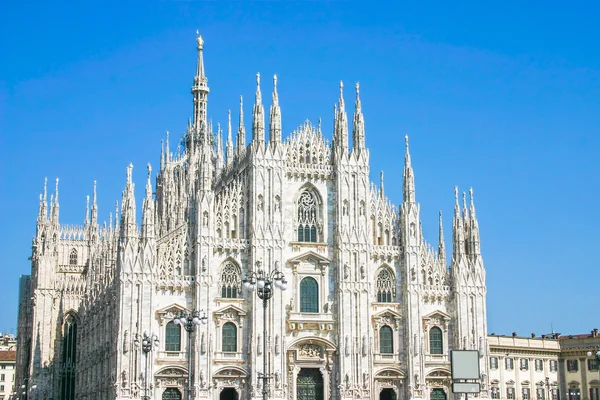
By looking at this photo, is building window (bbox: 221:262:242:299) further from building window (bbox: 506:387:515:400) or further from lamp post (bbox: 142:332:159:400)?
building window (bbox: 506:387:515:400)

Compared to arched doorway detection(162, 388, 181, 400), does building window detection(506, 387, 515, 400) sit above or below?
above

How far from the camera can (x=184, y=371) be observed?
241 feet

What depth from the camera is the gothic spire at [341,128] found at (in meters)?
80.4

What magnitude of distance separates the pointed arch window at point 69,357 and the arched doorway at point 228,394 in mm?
37869

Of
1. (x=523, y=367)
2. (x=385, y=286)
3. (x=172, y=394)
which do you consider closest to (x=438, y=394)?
(x=385, y=286)

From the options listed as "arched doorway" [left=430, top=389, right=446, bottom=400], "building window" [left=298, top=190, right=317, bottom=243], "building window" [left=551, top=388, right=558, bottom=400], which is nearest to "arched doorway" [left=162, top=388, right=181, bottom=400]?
"building window" [left=298, top=190, right=317, bottom=243]

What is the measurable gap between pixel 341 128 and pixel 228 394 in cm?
2255

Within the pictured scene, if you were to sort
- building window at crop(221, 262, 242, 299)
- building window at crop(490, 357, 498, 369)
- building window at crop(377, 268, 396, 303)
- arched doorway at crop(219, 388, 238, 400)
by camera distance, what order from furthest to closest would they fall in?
building window at crop(490, 357, 498, 369)
building window at crop(377, 268, 396, 303)
building window at crop(221, 262, 242, 299)
arched doorway at crop(219, 388, 238, 400)

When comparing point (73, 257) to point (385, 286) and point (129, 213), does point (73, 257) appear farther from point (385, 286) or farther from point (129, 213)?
point (385, 286)

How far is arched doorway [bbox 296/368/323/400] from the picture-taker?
252 feet

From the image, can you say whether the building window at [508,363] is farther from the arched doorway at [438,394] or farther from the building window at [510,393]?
the arched doorway at [438,394]

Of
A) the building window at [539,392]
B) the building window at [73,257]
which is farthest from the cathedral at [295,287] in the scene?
the building window at [73,257]

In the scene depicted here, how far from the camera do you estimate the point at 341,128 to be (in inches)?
3169

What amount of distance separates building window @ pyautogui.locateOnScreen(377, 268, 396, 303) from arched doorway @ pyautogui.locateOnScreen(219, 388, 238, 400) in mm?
13537
